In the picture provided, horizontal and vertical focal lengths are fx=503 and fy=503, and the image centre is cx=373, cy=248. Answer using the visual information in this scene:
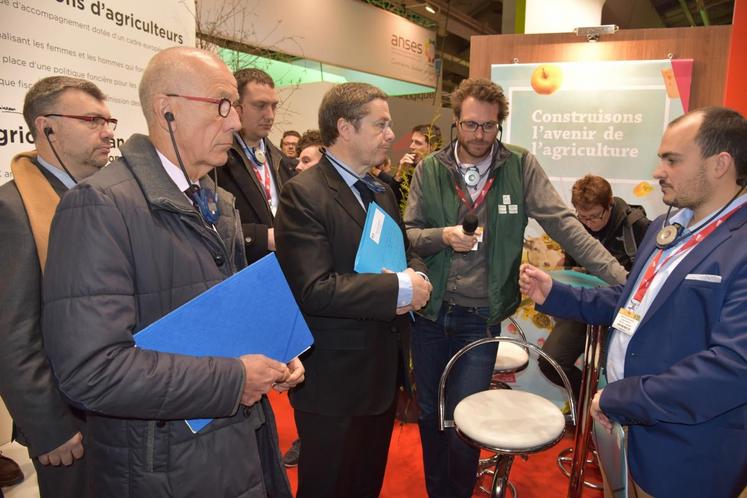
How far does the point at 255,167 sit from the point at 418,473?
203cm

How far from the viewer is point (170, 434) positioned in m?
1.12

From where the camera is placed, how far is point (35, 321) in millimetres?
1555

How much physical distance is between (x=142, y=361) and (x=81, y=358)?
0.11 meters

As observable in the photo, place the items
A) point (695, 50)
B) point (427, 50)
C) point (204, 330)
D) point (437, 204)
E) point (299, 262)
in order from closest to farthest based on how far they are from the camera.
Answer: point (204, 330) → point (299, 262) → point (437, 204) → point (695, 50) → point (427, 50)

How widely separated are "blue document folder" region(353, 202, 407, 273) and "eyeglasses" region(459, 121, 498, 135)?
0.65m

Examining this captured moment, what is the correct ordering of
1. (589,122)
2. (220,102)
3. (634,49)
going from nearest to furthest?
(220,102) < (634,49) < (589,122)

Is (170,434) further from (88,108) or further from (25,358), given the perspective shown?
(88,108)

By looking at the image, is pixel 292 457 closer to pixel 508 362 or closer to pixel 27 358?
pixel 508 362

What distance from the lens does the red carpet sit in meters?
2.84

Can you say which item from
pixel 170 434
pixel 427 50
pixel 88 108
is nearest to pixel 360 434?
pixel 170 434

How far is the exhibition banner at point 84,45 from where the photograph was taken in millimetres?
2422

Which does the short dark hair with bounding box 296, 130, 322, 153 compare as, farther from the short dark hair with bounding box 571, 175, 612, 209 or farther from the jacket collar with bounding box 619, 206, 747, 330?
the jacket collar with bounding box 619, 206, 747, 330

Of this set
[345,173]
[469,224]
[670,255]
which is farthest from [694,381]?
[345,173]

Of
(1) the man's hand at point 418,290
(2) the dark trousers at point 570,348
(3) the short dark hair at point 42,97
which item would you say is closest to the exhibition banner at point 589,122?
(2) the dark trousers at point 570,348
